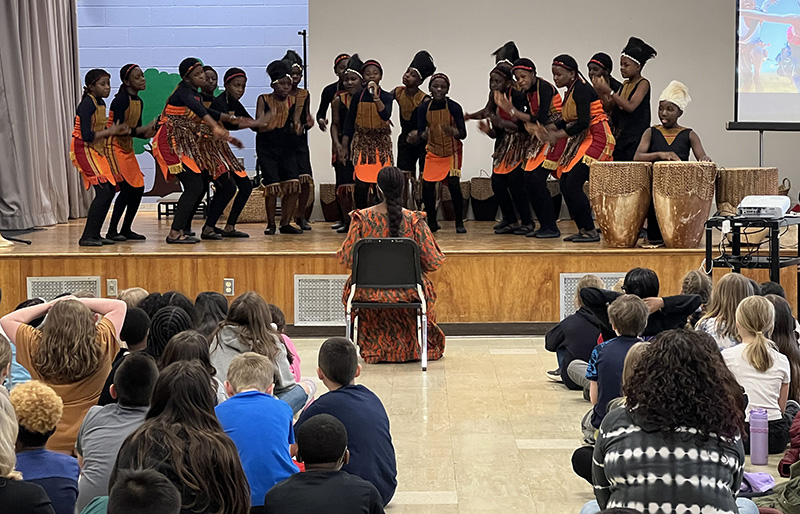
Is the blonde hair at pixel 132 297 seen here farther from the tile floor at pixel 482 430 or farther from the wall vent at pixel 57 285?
the wall vent at pixel 57 285

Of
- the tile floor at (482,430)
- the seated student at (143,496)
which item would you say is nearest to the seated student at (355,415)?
the tile floor at (482,430)

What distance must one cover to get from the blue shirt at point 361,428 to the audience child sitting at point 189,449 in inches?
27.2

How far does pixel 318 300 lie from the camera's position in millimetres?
6520

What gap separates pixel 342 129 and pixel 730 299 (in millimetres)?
4601

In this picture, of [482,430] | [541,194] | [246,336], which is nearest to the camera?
[246,336]

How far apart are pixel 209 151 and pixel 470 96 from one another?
11.0ft

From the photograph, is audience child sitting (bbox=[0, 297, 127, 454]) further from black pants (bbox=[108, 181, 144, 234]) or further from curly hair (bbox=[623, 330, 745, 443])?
black pants (bbox=[108, 181, 144, 234])

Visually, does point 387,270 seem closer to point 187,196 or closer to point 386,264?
point 386,264

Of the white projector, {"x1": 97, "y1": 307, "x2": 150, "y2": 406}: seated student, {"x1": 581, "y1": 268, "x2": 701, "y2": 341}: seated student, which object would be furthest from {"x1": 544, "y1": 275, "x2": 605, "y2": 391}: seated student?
{"x1": 97, "y1": 307, "x2": 150, "y2": 406}: seated student

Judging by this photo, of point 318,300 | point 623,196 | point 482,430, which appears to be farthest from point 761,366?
point 318,300

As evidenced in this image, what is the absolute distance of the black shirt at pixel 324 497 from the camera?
7.68 feet

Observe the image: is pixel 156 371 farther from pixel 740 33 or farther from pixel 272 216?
pixel 740 33

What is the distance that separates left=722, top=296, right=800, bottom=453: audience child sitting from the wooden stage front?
266cm

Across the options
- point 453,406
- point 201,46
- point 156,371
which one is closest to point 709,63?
point 201,46
